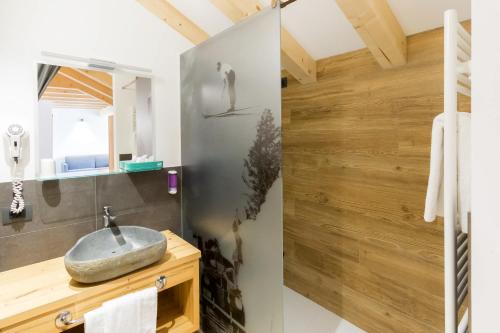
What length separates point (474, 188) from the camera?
52cm

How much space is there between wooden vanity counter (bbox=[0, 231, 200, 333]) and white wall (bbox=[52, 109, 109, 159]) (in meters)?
0.70

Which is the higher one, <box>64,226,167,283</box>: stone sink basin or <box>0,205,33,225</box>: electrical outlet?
<box>0,205,33,225</box>: electrical outlet

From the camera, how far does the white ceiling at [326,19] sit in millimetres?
1514

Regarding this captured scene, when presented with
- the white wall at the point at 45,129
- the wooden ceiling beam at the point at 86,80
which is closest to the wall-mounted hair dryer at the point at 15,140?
the white wall at the point at 45,129

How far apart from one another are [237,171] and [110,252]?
3.12 ft

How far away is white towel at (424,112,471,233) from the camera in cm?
84

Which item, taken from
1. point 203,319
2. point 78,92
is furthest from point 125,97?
point 203,319

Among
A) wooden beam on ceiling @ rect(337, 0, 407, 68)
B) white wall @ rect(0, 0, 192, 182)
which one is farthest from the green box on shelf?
wooden beam on ceiling @ rect(337, 0, 407, 68)

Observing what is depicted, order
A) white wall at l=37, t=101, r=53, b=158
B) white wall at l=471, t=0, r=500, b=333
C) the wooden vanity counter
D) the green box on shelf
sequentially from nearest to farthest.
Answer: white wall at l=471, t=0, r=500, b=333, the wooden vanity counter, white wall at l=37, t=101, r=53, b=158, the green box on shelf

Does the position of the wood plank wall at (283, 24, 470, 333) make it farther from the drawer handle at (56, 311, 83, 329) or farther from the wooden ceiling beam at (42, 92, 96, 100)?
the drawer handle at (56, 311, 83, 329)

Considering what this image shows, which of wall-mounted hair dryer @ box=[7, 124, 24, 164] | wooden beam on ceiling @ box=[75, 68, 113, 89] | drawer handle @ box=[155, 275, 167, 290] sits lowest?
drawer handle @ box=[155, 275, 167, 290]

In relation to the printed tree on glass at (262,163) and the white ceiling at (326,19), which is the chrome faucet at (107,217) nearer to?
the printed tree on glass at (262,163)

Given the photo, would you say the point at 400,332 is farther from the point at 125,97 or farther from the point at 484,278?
the point at 125,97

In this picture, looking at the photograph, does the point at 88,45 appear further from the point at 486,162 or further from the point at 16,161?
the point at 486,162
